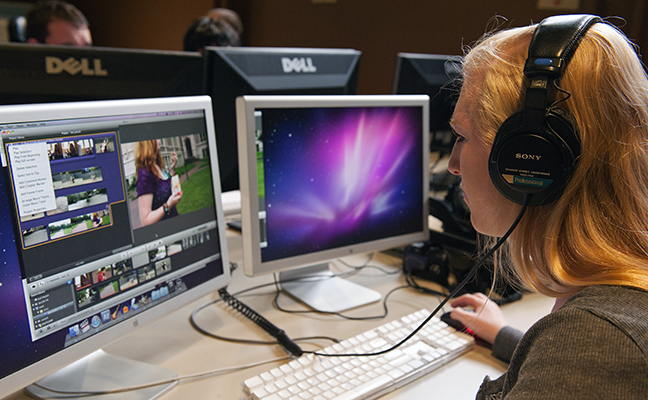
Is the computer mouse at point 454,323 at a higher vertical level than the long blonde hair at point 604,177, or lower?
lower

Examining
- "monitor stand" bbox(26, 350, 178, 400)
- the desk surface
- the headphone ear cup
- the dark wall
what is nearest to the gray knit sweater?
the headphone ear cup

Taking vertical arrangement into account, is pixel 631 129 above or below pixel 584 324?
above

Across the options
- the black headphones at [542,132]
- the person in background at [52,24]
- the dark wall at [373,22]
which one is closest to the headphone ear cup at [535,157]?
the black headphones at [542,132]

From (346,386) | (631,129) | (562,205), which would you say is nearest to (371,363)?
(346,386)

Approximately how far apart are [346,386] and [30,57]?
0.94 meters

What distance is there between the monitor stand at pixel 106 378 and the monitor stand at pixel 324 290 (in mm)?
384

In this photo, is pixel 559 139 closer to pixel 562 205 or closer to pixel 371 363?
pixel 562 205

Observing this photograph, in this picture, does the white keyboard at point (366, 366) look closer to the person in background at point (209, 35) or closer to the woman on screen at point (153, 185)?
the woman on screen at point (153, 185)

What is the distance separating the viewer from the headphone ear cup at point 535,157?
1.92ft

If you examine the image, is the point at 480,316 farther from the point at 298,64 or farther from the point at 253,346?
the point at 298,64

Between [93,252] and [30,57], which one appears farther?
[30,57]

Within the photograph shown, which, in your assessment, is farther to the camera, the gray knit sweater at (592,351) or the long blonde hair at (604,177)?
the long blonde hair at (604,177)

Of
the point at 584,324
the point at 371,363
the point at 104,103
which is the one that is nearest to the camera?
the point at 584,324

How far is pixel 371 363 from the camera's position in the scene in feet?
2.84
